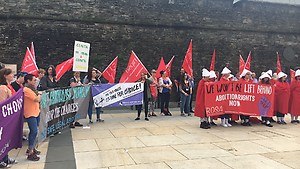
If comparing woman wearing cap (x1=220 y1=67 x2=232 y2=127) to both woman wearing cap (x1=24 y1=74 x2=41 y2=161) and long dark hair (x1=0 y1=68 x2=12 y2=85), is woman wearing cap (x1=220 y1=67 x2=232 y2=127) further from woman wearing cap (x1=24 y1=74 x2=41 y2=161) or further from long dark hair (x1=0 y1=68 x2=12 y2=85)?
long dark hair (x1=0 y1=68 x2=12 y2=85)

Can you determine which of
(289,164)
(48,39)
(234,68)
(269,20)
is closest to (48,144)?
(289,164)

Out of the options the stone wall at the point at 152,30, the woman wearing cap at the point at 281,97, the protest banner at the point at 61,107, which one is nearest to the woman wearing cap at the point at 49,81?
the protest banner at the point at 61,107

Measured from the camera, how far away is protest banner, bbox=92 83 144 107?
904 centimetres

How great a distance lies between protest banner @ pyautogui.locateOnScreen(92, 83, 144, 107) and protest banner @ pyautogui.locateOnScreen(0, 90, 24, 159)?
400 cm

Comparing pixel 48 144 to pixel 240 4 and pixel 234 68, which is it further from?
pixel 240 4

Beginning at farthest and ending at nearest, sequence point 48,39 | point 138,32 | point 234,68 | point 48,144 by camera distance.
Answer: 1. point 234,68
2. point 138,32
3. point 48,39
4. point 48,144

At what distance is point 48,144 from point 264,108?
658 cm

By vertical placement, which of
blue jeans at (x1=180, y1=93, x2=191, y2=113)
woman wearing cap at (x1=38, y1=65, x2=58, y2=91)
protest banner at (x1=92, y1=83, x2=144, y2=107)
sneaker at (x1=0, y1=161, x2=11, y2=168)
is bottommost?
sneaker at (x1=0, y1=161, x2=11, y2=168)

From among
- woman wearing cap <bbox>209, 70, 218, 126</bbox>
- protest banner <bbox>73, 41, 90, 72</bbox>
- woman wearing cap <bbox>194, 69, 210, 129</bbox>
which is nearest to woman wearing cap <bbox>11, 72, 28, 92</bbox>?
protest banner <bbox>73, 41, 90, 72</bbox>

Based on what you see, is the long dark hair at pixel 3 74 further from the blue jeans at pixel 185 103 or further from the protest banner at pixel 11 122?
the blue jeans at pixel 185 103

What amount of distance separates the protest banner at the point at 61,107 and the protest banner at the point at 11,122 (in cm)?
68

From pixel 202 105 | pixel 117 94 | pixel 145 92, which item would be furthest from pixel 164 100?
pixel 202 105

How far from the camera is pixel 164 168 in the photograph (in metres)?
4.77

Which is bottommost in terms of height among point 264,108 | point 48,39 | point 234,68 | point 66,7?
Result: point 264,108
